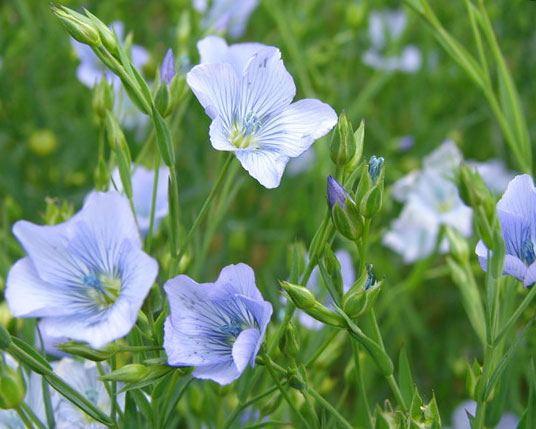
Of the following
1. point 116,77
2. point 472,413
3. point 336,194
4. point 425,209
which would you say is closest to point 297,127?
point 336,194

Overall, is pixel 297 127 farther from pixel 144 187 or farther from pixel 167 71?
pixel 144 187

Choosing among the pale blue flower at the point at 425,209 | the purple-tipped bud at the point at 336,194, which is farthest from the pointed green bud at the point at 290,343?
the pale blue flower at the point at 425,209

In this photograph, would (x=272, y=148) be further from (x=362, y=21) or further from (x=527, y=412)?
(x=362, y=21)

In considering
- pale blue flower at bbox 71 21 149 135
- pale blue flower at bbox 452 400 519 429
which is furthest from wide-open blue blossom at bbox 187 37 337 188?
pale blue flower at bbox 452 400 519 429

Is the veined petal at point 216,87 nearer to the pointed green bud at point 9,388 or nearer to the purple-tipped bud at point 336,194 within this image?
the purple-tipped bud at point 336,194

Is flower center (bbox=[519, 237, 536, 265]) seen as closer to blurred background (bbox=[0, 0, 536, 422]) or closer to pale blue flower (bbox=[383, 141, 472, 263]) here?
blurred background (bbox=[0, 0, 536, 422])

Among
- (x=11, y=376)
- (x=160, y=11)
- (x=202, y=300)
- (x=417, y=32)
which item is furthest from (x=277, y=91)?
(x=160, y=11)
